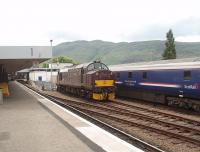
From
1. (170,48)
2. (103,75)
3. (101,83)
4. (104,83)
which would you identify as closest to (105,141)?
(101,83)

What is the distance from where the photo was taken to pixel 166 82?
79.6 feet

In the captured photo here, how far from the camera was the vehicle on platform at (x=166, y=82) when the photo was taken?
21453 mm

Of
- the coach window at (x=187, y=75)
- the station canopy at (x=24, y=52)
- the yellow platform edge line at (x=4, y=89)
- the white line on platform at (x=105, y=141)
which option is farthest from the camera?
the yellow platform edge line at (x=4, y=89)

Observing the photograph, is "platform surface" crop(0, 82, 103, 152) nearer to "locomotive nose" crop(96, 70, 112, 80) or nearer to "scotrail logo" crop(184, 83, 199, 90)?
"scotrail logo" crop(184, 83, 199, 90)

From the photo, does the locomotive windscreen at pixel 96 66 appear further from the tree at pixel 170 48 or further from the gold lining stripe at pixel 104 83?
the tree at pixel 170 48

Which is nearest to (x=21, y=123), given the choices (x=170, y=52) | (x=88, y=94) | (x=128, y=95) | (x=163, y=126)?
(x=163, y=126)

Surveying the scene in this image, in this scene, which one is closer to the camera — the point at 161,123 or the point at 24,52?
the point at 161,123

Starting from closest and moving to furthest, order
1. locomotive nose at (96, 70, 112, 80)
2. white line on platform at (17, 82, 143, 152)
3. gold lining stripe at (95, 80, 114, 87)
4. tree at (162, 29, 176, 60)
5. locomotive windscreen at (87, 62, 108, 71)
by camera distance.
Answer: white line on platform at (17, 82, 143, 152) → gold lining stripe at (95, 80, 114, 87) → locomotive nose at (96, 70, 112, 80) → locomotive windscreen at (87, 62, 108, 71) → tree at (162, 29, 176, 60)

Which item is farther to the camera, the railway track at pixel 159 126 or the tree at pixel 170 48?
the tree at pixel 170 48

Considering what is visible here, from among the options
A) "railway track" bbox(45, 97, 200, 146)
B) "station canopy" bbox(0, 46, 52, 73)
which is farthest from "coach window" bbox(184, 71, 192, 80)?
"station canopy" bbox(0, 46, 52, 73)

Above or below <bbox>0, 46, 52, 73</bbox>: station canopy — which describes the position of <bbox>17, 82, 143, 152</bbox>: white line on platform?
below

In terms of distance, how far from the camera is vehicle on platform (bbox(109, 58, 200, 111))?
21453mm

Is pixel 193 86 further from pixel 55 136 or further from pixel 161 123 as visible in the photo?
pixel 55 136

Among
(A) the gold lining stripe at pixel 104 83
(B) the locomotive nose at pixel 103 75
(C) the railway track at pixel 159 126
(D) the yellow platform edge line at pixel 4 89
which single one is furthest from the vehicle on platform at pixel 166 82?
(D) the yellow platform edge line at pixel 4 89
